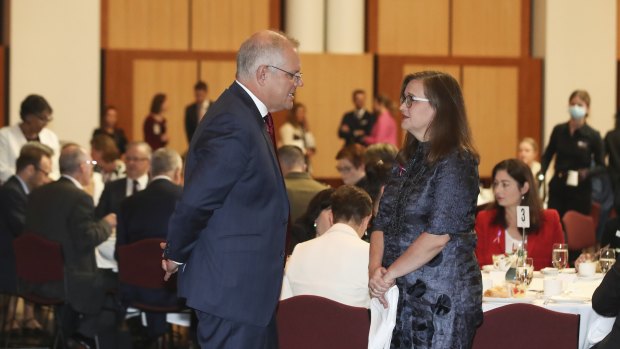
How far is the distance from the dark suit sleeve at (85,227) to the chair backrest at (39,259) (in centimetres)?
21

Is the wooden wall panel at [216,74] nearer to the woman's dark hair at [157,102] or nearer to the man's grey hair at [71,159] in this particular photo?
the woman's dark hair at [157,102]

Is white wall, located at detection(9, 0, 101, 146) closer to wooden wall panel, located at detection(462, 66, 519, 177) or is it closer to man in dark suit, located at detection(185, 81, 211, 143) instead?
man in dark suit, located at detection(185, 81, 211, 143)

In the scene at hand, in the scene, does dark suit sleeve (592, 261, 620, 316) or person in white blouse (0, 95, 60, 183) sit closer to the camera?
dark suit sleeve (592, 261, 620, 316)

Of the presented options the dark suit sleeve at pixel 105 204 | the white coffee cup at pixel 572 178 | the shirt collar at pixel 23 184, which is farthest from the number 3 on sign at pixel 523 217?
the white coffee cup at pixel 572 178

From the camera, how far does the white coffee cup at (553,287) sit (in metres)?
4.97

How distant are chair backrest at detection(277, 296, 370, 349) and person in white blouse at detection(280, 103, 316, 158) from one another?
916cm

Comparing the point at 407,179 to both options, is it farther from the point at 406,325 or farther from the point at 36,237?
the point at 36,237

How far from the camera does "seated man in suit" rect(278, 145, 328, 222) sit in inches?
291

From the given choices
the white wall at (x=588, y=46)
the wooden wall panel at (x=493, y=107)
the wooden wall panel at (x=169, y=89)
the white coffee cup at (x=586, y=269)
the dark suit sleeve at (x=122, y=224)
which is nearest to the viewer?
the white coffee cup at (x=586, y=269)

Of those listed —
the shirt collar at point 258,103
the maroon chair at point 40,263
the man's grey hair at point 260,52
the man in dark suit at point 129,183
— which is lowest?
the maroon chair at point 40,263

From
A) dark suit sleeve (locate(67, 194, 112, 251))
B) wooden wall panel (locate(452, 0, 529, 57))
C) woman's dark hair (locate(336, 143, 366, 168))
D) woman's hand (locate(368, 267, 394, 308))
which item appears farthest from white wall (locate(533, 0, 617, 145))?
woman's hand (locate(368, 267, 394, 308))

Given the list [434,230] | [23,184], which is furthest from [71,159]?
[434,230]

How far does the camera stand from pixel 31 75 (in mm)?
13531

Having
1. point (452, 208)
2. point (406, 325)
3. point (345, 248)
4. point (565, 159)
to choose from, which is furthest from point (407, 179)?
point (565, 159)
